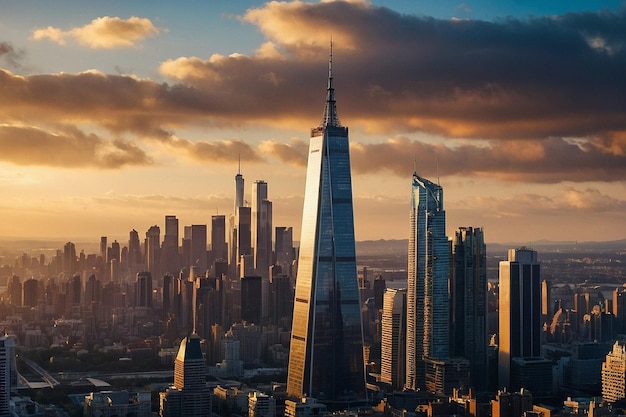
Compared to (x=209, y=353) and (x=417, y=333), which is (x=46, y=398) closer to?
(x=209, y=353)

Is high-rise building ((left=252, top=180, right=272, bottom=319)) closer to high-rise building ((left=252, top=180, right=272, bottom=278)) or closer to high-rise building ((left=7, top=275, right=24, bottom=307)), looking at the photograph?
high-rise building ((left=252, top=180, right=272, bottom=278))

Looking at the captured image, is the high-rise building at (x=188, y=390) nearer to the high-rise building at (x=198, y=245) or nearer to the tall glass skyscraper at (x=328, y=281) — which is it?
the tall glass skyscraper at (x=328, y=281)

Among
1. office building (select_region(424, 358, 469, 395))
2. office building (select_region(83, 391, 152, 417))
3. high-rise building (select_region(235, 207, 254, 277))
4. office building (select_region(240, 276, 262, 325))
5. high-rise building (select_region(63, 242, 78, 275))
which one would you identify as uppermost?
high-rise building (select_region(235, 207, 254, 277))

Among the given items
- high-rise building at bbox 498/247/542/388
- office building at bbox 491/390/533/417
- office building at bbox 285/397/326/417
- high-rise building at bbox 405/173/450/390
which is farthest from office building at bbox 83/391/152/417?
high-rise building at bbox 498/247/542/388

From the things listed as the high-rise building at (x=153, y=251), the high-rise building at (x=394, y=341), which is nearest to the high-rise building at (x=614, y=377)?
the high-rise building at (x=394, y=341)

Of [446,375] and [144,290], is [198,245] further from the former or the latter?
[446,375]

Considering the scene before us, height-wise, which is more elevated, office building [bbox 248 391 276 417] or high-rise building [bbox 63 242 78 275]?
high-rise building [bbox 63 242 78 275]
